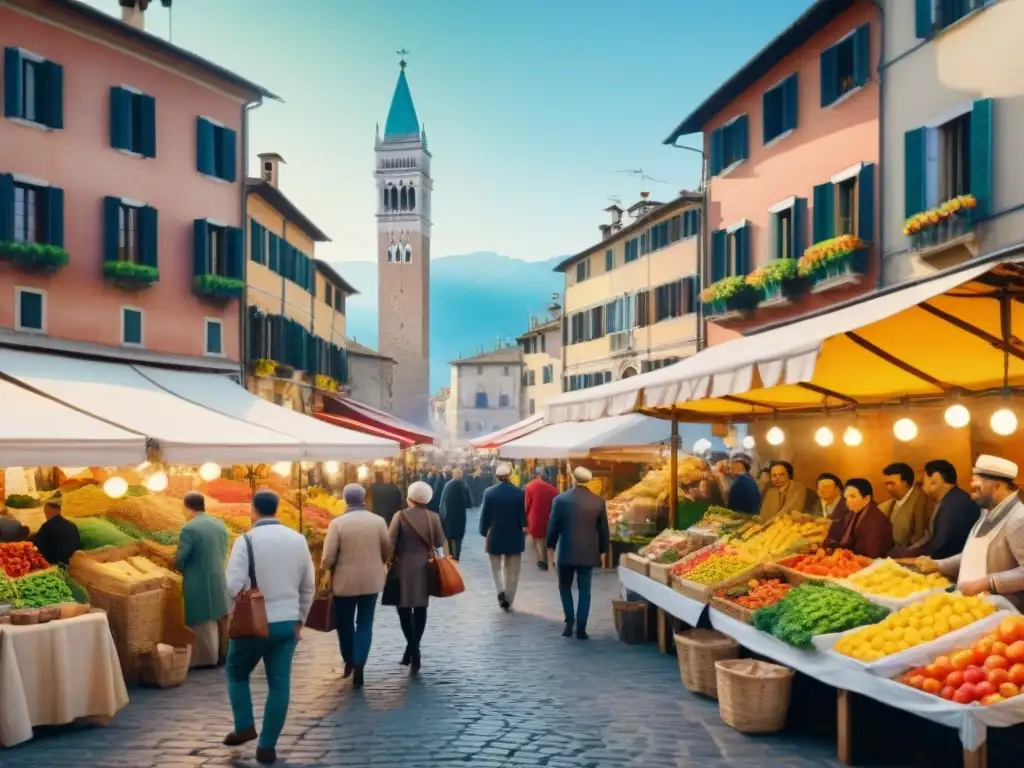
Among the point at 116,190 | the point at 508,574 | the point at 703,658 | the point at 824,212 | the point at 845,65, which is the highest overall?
the point at 845,65

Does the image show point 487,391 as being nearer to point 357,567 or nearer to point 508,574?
point 508,574

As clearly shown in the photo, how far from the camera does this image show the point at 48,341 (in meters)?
20.7

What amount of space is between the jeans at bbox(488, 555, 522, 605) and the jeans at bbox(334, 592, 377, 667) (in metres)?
4.46

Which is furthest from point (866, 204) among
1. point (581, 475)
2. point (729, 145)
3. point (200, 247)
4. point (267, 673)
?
point (200, 247)

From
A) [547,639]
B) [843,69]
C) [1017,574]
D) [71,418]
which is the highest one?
[843,69]

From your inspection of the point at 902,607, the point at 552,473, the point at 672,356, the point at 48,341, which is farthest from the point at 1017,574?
the point at 672,356

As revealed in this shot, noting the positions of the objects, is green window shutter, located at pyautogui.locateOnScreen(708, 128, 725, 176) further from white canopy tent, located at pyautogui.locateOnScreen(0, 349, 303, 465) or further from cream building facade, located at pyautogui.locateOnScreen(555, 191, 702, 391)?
white canopy tent, located at pyautogui.locateOnScreen(0, 349, 303, 465)

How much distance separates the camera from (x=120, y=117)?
881 inches

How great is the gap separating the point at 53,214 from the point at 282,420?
8507mm

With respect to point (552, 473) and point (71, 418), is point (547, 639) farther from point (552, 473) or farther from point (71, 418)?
point (552, 473)

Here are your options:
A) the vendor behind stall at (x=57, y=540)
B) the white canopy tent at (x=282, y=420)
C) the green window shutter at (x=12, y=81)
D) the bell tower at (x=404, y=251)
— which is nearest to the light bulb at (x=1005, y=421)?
the white canopy tent at (x=282, y=420)

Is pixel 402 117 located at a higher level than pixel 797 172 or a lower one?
higher

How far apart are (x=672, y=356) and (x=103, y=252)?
1903 centimetres

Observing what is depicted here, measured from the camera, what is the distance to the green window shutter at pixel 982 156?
14.6 m
